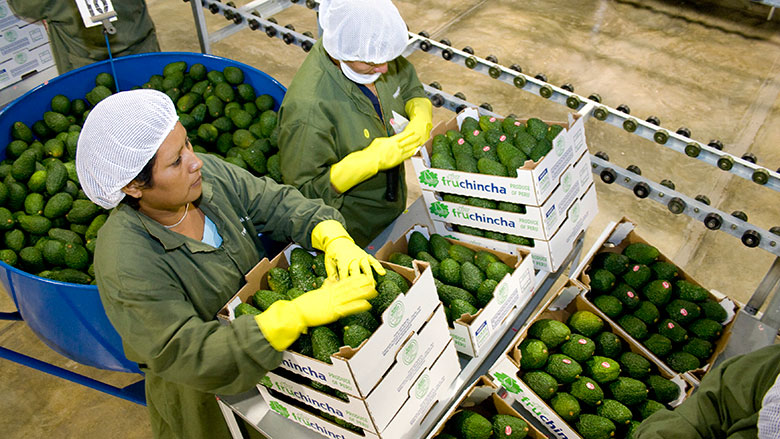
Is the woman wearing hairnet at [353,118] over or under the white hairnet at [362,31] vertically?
under

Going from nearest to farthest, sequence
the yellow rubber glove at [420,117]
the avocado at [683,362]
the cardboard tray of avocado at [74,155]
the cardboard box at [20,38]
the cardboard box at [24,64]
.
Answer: the avocado at [683,362] < the cardboard tray of avocado at [74,155] < the yellow rubber glove at [420,117] < the cardboard box at [20,38] < the cardboard box at [24,64]

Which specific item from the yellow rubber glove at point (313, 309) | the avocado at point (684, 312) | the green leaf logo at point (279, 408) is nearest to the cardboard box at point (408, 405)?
the green leaf logo at point (279, 408)

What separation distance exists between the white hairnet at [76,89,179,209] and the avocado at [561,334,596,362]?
5.34 ft

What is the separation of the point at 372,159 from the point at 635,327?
135 centimetres

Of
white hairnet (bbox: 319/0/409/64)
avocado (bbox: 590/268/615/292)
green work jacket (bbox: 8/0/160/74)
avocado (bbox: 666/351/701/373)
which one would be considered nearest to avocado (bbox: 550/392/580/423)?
avocado (bbox: 666/351/701/373)

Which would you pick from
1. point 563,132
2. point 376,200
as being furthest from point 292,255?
→ point 563,132

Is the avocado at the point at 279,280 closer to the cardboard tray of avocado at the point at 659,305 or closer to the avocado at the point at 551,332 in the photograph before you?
the avocado at the point at 551,332

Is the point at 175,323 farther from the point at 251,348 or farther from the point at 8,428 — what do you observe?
the point at 8,428

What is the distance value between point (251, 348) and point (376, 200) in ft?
4.69

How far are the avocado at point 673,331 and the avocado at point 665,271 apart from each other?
22 centimetres

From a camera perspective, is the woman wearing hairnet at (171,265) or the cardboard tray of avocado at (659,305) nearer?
the woman wearing hairnet at (171,265)

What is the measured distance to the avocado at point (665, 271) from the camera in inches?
102

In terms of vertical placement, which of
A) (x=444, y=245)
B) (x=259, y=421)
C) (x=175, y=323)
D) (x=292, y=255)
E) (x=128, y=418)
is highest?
(x=175, y=323)

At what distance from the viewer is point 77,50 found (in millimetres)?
4254
